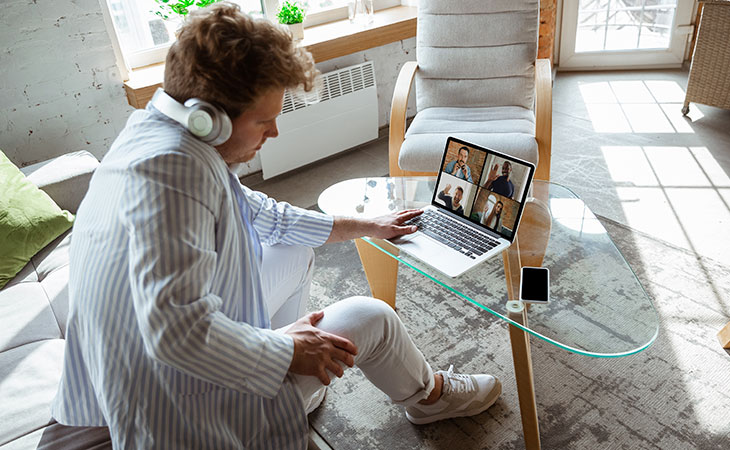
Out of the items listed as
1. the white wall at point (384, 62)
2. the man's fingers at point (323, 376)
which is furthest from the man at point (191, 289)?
the white wall at point (384, 62)

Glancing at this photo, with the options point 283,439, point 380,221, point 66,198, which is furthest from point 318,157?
point 283,439

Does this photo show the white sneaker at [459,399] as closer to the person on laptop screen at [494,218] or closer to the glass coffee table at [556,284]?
the glass coffee table at [556,284]

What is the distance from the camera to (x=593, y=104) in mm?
3559

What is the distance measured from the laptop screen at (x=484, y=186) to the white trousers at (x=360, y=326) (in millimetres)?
417

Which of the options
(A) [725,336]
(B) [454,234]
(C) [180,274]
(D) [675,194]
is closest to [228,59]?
(C) [180,274]

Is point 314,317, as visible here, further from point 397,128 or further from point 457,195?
point 397,128

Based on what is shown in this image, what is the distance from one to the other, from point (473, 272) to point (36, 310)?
1.16m

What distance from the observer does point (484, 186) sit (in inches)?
63.2

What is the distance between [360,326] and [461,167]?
24.4 inches

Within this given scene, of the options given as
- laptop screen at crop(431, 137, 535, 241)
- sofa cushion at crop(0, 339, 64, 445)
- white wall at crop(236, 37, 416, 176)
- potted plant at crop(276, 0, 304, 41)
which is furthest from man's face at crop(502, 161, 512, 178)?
white wall at crop(236, 37, 416, 176)

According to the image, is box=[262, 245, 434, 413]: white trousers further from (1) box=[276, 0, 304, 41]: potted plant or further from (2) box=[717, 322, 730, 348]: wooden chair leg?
(1) box=[276, 0, 304, 41]: potted plant

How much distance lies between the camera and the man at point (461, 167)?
1646 millimetres

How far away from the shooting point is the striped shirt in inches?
37.5

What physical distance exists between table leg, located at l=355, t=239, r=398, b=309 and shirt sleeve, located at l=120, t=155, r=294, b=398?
0.96 metres
